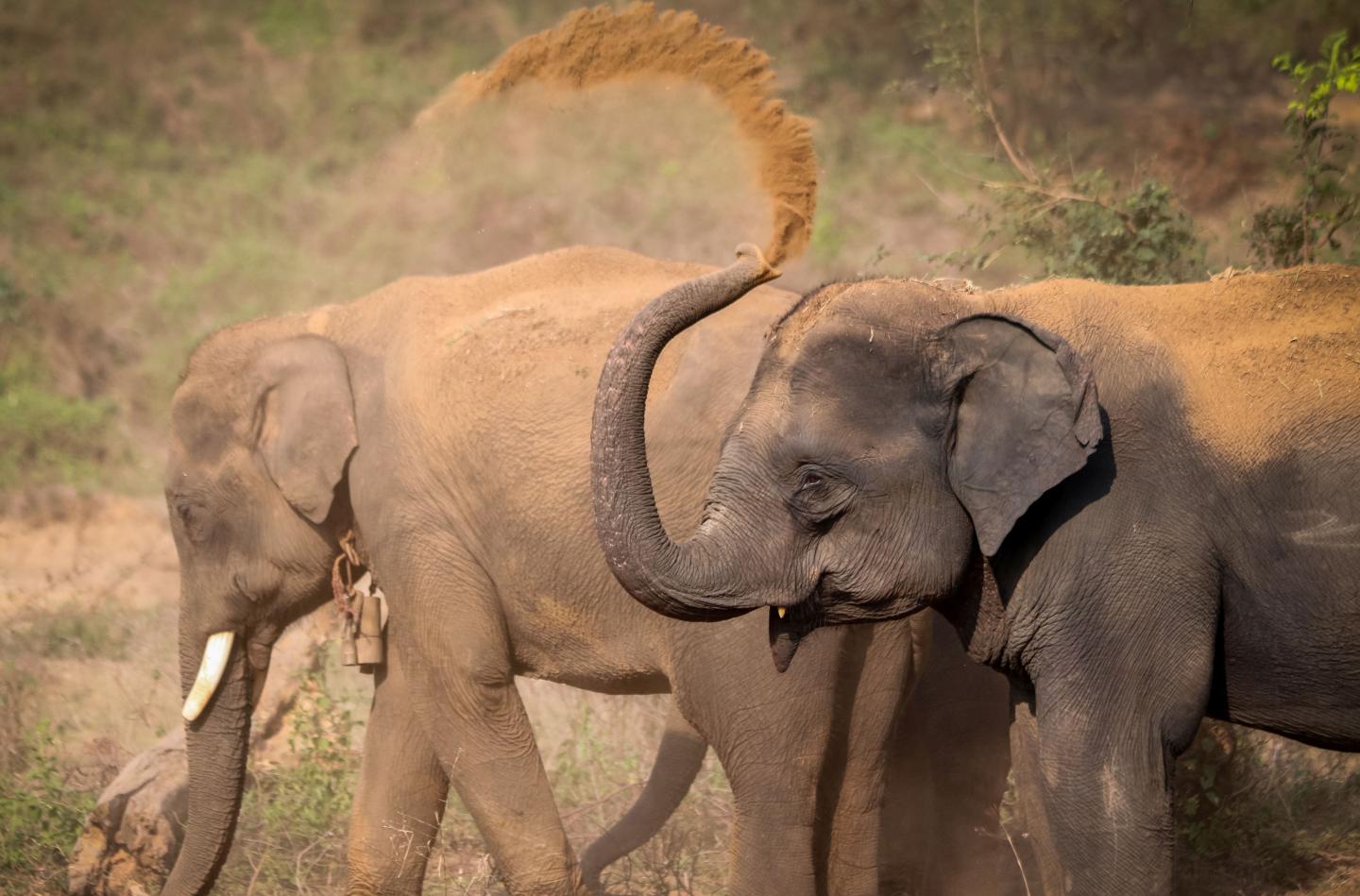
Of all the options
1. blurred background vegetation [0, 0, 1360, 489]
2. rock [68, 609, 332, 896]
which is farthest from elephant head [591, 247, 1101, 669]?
blurred background vegetation [0, 0, 1360, 489]

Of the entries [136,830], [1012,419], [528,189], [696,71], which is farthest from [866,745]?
[528,189]

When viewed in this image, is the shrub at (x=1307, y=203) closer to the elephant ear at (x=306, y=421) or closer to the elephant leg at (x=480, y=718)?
the elephant leg at (x=480, y=718)

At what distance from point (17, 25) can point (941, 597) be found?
1607 cm

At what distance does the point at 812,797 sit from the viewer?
443 cm

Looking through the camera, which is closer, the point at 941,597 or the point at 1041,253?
the point at 941,597

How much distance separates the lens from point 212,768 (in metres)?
5.38

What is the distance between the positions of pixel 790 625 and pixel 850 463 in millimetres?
465

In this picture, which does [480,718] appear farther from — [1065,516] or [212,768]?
[1065,516]

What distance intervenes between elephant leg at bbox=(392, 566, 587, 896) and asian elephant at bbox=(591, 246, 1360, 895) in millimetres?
1582

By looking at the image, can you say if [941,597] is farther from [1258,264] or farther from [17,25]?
[17,25]

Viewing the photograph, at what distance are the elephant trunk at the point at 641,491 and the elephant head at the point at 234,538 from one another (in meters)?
1.96

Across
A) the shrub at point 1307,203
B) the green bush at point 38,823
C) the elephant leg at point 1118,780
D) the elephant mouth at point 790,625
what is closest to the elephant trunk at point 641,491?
the elephant mouth at point 790,625

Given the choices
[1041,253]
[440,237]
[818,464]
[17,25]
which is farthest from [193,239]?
[818,464]

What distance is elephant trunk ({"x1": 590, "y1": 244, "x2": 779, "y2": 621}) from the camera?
345 cm
